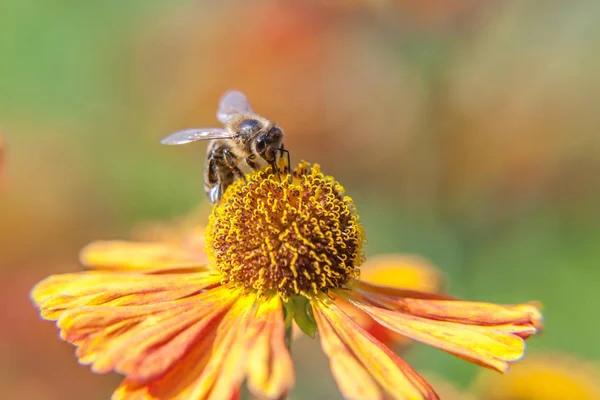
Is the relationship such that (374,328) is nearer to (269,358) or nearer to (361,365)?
(361,365)

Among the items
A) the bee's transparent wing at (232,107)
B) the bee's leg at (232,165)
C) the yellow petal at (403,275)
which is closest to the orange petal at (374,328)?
the yellow petal at (403,275)

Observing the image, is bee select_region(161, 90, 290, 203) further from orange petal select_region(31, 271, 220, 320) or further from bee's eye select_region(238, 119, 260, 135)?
orange petal select_region(31, 271, 220, 320)

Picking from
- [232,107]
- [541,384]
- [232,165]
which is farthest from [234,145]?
[541,384]

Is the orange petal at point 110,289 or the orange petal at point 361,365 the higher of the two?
the orange petal at point 110,289

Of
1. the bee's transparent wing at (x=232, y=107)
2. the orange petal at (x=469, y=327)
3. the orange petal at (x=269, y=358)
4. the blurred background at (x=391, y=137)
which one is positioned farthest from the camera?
the blurred background at (x=391, y=137)

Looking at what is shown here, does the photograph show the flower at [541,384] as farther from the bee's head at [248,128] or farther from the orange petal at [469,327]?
the bee's head at [248,128]

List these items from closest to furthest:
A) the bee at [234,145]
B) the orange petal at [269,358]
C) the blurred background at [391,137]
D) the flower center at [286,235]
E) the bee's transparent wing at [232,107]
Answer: the orange petal at [269,358]
the flower center at [286,235]
the bee at [234,145]
the bee's transparent wing at [232,107]
the blurred background at [391,137]
